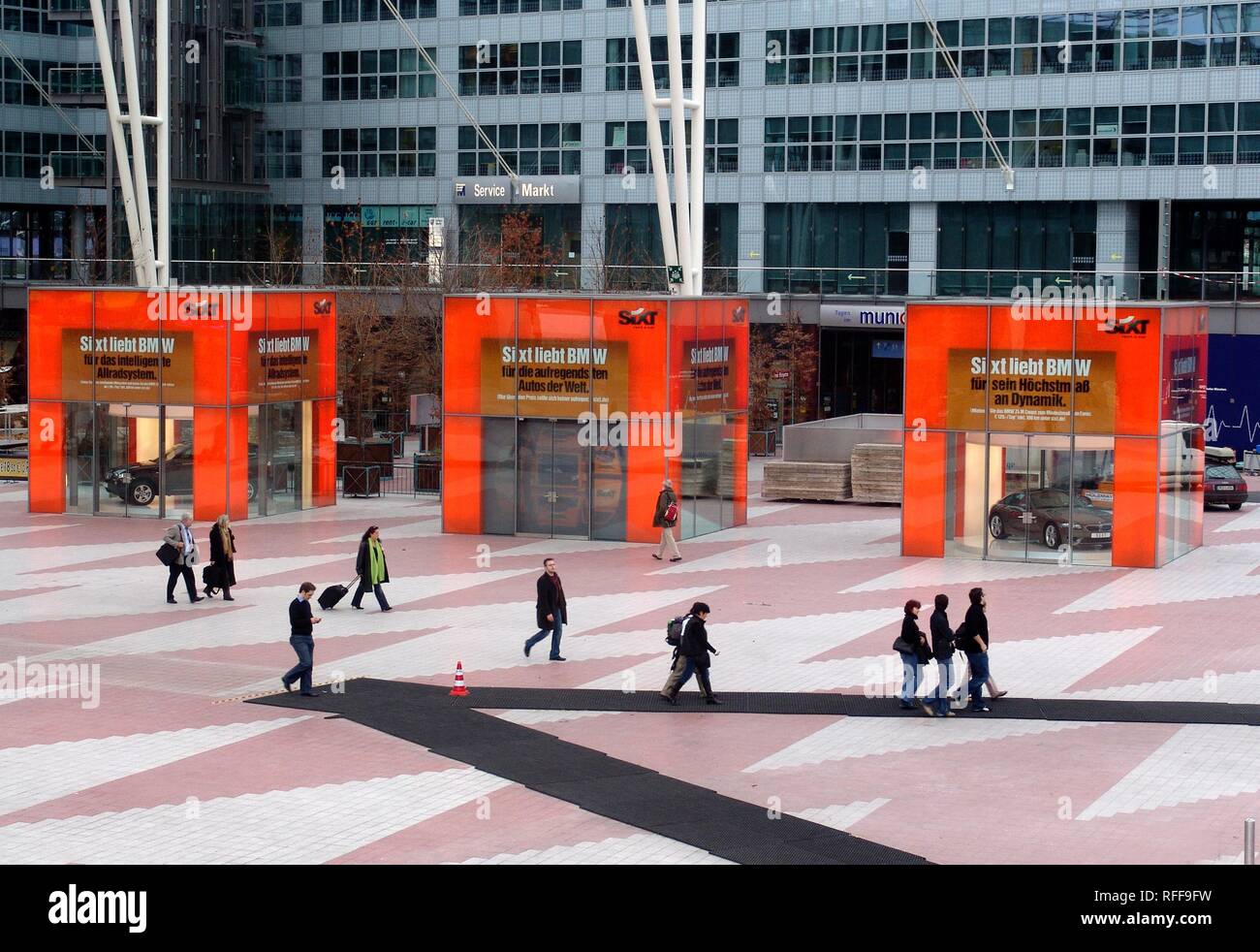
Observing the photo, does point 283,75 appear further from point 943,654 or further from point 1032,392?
point 943,654

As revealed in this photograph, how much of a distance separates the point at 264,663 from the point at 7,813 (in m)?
6.77

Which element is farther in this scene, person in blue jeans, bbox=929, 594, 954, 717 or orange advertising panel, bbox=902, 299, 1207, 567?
orange advertising panel, bbox=902, 299, 1207, 567

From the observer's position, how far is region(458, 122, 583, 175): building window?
68750 mm

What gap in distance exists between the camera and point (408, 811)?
53.1 ft

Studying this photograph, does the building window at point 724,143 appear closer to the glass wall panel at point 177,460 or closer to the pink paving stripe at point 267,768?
the glass wall panel at point 177,460

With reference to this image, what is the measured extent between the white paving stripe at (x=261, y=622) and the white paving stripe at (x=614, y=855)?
8.72 meters

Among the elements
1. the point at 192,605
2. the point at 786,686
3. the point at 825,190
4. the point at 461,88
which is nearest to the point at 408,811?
the point at 786,686

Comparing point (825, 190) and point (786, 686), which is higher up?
point (825, 190)

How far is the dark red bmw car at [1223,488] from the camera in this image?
38.9m

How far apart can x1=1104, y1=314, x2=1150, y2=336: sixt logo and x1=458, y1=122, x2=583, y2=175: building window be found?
40331 mm

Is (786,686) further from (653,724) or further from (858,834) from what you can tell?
(858,834)

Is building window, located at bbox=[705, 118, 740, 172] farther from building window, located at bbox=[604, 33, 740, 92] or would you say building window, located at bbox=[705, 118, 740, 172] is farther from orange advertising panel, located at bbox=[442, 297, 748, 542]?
orange advertising panel, located at bbox=[442, 297, 748, 542]

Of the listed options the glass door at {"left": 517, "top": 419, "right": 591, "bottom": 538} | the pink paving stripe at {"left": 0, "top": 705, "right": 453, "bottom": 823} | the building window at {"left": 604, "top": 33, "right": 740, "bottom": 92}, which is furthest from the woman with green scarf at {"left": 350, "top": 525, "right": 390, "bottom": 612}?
the building window at {"left": 604, "top": 33, "right": 740, "bottom": 92}

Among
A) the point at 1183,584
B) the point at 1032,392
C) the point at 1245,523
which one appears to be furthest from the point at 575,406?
the point at 1245,523
